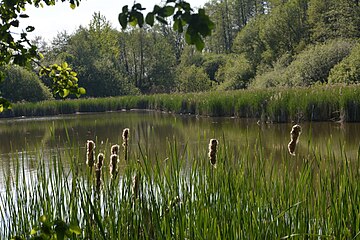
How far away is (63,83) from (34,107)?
24.5 metres

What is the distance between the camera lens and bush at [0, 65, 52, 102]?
96.6 feet

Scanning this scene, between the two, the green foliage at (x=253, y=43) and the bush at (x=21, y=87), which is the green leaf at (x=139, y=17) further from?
the green foliage at (x=253, y=43)

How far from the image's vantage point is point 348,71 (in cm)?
1995

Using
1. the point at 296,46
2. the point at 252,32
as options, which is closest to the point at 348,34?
the point at 296,46

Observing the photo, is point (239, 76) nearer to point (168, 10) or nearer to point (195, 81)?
point (195, 81)

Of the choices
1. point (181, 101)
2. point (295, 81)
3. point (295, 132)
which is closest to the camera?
point (295, 132)

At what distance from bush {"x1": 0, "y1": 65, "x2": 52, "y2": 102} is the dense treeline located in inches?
8.9

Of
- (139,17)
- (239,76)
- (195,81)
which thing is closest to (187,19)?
(139,17)

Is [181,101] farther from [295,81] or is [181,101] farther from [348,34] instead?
[348,34]

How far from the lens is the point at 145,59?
45.8 meters

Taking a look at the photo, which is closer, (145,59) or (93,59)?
(93,59)

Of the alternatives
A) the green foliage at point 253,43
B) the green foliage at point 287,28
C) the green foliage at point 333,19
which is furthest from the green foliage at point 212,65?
the green foliage at point 333,19

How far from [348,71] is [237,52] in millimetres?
22771

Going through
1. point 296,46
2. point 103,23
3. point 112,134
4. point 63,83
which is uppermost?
point 103,23
